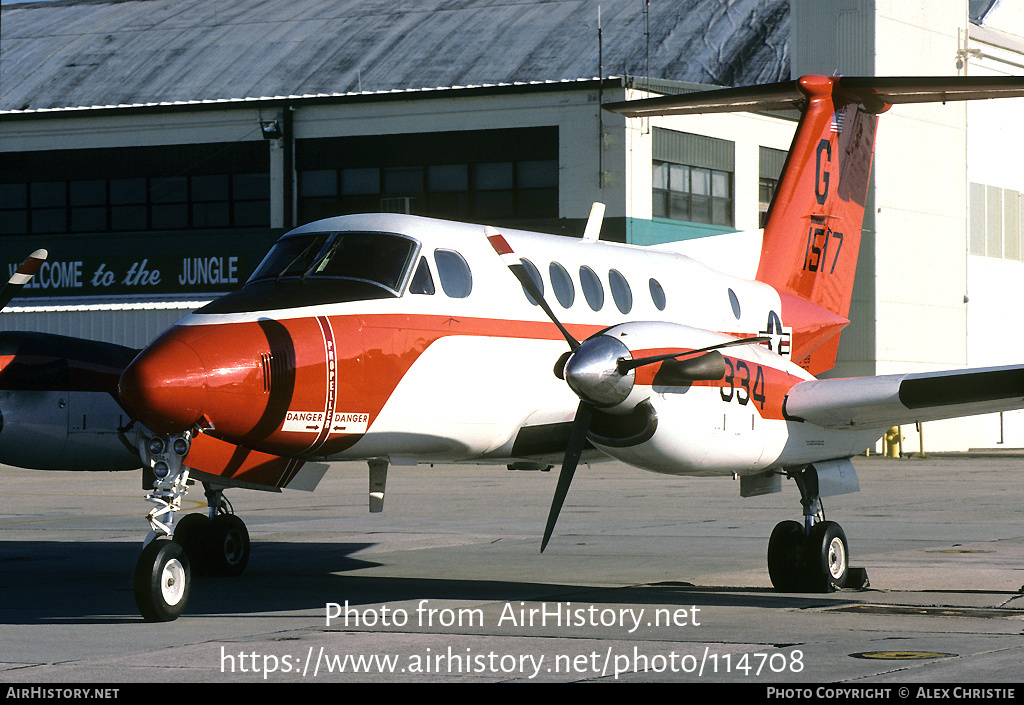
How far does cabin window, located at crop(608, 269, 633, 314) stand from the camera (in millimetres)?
13586

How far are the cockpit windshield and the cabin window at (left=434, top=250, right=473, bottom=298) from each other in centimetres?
32

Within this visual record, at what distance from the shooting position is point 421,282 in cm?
1185

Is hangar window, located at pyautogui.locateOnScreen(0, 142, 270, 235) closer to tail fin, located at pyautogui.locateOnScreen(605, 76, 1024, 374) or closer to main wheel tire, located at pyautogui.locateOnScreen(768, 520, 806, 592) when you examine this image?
tail fin, located at pyautogui.locateOnScreen(605, 76, 1024, 374)

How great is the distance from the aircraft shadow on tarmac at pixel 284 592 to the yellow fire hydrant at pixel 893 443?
1239 inches

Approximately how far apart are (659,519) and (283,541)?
6.19 meters

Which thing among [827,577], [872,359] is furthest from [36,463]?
[872,359]

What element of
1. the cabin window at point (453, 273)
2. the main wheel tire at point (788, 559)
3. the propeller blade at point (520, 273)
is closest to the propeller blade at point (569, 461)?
the propeller blade at point (520, 273)

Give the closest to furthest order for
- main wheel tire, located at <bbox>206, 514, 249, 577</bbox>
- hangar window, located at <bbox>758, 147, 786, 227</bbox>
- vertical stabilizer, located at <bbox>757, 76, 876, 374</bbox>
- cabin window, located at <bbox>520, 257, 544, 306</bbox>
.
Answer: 1. cabin window, located at <bbox>520, 257, 544, 306</bbox>
2. main wheel tire, located at <bbox>206, 514, 249, 577</bbox>
3. vertical stabilizer, located at <bbox>757, 76, 876, 374</bbox>
4. hangar window, located at <bbox>758, 147, 786, 227</bbox>

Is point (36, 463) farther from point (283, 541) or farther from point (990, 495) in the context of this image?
point (990, 495)

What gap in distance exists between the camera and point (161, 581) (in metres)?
10.8

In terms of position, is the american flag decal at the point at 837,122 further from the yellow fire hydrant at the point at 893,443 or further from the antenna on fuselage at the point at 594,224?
the yellow fire hydrant at the point at 893,443

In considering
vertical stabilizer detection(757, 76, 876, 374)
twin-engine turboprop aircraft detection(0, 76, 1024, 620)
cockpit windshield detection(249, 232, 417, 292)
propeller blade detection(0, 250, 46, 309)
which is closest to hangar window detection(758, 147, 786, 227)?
vertical stabilizer detection(757, 76, 876, 374)

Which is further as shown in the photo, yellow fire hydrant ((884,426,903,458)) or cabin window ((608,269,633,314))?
yellow fire hydrant ((884,426,903,458))

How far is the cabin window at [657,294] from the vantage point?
551 inches
